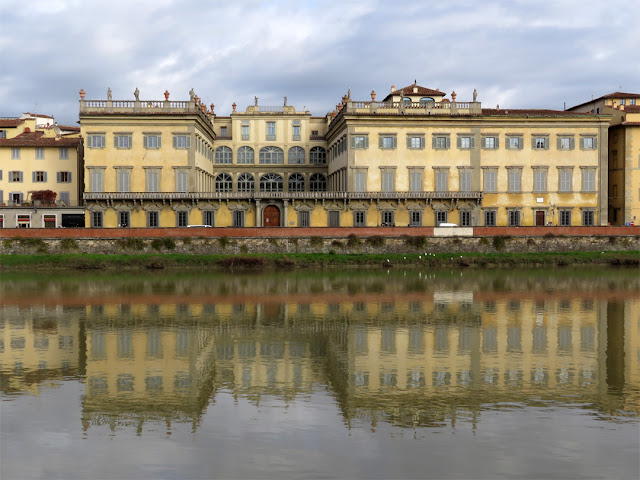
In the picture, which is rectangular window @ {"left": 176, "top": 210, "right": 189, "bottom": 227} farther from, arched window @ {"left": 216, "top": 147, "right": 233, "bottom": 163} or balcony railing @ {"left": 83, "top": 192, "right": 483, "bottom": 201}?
arched window @ {"left": 216, "top": 147, "right": 233, "bottom": 163}

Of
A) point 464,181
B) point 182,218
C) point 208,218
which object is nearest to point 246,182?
point 208,218

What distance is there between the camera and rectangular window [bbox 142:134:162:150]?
63.5 meters

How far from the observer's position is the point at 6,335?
2544cm

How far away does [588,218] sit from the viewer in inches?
2571

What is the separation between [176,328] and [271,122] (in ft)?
183

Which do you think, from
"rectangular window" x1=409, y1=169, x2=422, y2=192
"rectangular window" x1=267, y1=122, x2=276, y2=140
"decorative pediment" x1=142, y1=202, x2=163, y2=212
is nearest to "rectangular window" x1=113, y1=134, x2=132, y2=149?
"decorative pediment" x1=142, y1=202, x2=163, y2=212

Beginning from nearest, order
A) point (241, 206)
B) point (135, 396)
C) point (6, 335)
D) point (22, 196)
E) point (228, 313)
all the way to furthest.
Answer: point (135, 396) < point (6, 335) < point (228, 313) < point (241, 206) < point (22, 196)

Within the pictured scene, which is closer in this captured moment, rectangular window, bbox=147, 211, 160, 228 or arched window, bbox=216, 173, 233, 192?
rectangular window, bbox=147, 211, 160, 228

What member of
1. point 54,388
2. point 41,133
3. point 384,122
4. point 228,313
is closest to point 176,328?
point 228,313

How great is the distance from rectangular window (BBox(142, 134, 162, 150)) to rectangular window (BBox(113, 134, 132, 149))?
126cm

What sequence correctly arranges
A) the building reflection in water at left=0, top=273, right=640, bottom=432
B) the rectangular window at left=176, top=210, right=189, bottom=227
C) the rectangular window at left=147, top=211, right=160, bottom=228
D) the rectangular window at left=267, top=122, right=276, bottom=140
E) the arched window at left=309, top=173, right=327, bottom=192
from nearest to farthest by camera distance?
the building reflection in water at left=0, top=273, right=640, bottom=432, the rectangular window at left=147, top=211, right=160, bottom=228, the rectangular window at left=176, top=210, right=189, bottom=227, the arched window at left=309, top=173, right=327, bottom=192, the rectangular window at left=267, top=122, right=276, bottom=140

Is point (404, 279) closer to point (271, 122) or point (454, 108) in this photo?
point (454, 108)

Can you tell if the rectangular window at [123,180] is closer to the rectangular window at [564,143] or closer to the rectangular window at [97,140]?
the rectangular window at [97,140]

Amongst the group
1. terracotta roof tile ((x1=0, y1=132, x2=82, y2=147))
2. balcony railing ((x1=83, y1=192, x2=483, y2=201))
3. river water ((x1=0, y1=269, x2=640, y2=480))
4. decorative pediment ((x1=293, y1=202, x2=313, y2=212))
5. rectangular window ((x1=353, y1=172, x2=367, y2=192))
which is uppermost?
terracotta roof tile ((x1=0, y1=132, x2=82, y2=147))
